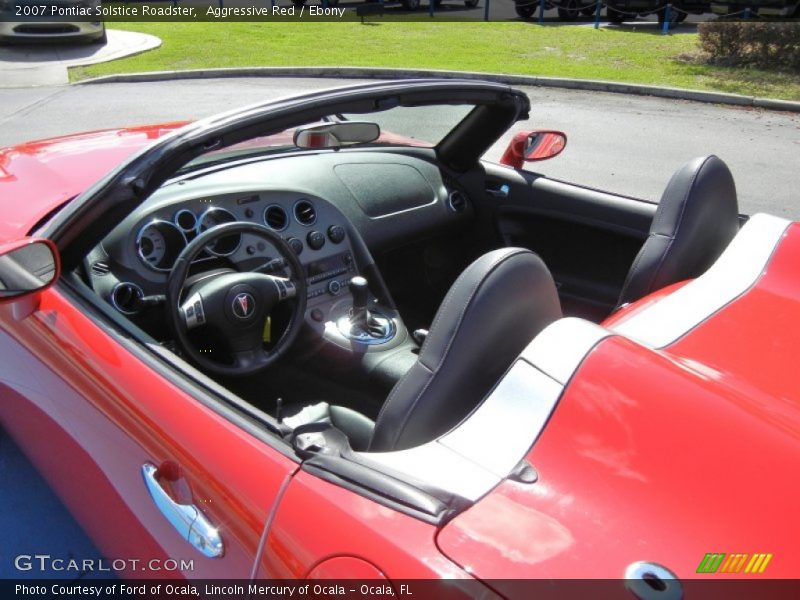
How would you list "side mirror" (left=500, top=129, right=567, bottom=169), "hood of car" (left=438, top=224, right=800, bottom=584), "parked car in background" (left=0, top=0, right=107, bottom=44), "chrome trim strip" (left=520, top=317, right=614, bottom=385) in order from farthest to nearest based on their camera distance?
"parked car in background" (left=0, top=0, right=107, bottom=44) < "side mirror" (left=500, top=129, right=567, bottom=169) < "chrome trim strip" (left=520, top=317, right=614, bottom=385) < "hood of car" (left=438, top=224, right=800, bottom=584)

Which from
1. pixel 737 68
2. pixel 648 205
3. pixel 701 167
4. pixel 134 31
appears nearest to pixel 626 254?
pixel 648 205

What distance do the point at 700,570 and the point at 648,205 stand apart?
2.27 metres

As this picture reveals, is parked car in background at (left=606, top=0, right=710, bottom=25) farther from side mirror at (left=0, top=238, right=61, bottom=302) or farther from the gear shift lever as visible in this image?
side mirror at (left=0, top=238, right=61, bottom=302)

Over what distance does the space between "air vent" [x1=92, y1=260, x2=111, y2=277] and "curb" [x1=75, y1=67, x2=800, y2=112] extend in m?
9.39

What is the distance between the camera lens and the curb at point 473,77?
10.6 m

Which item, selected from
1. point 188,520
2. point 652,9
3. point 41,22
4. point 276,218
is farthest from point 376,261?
point 652,9

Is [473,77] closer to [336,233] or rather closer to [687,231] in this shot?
[336,233]

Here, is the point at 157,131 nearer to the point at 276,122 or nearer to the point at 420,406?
the point at 276,122

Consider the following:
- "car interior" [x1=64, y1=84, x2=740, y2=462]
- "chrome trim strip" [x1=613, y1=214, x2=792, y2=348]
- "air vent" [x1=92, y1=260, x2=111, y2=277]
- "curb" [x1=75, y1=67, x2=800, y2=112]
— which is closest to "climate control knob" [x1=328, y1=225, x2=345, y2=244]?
"car interior" [x1=64, y1=84, x2=740, y2=462]

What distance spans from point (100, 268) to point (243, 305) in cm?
48

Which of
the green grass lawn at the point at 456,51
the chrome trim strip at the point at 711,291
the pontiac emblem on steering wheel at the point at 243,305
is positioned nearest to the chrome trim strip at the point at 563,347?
the chrome trim strip at the point at 711,291

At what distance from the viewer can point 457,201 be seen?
3.83 metres

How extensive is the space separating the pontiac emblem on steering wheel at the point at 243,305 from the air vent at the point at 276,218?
2.12 ft

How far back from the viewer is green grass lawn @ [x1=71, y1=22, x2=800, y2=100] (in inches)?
471
